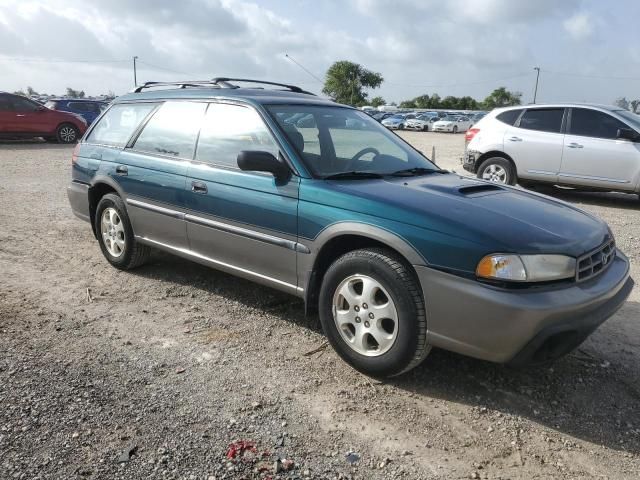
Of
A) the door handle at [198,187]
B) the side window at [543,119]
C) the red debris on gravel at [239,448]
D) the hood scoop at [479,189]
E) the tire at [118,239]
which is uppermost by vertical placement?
the side window at [543,119]

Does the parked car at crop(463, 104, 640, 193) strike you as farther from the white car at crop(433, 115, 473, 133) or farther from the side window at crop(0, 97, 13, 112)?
the white car at crop(433, 115, 473, 133)

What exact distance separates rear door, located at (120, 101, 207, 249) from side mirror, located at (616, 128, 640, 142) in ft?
22.5

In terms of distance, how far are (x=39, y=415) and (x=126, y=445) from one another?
0.56 meters

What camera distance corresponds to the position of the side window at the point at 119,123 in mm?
4832

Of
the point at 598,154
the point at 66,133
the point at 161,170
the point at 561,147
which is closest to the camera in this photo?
the point at 161,170

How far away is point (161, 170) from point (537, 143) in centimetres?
687

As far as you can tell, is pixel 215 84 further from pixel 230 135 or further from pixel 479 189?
pixel 479 189

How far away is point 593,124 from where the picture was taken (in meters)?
8.65

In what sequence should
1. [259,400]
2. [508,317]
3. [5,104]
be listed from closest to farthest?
1. [508,317]
2. [259,400]
3. [5,104]

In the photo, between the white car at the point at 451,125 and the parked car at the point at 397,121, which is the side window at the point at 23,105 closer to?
the parked car at the point at 397,121

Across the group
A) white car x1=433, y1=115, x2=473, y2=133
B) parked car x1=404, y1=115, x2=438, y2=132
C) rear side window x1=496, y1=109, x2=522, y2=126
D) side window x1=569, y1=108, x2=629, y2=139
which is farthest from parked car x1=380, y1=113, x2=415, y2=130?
side window x1=569, y1=108, x2=629, y2=139

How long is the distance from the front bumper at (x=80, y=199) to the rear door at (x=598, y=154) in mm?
7197

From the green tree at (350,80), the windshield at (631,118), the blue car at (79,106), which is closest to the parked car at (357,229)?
the windshield at (631,118)

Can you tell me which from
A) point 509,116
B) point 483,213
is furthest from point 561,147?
point 483,213
